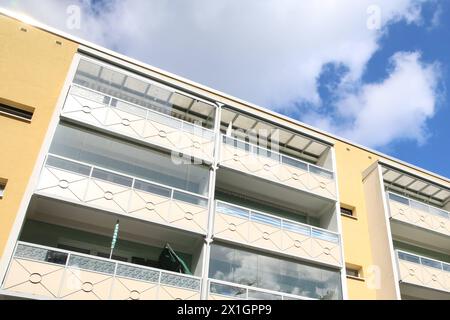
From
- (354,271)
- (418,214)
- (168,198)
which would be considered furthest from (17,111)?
(418,214)

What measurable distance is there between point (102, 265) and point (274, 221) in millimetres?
7428

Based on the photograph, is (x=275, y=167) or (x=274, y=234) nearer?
(x=274, y=234)

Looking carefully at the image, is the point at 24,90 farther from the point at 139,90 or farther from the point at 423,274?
the point at 423,274

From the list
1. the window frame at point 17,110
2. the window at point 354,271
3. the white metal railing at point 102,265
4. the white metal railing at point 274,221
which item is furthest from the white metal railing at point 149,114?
→ the window at point 354,271

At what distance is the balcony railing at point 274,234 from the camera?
1689 centimetres

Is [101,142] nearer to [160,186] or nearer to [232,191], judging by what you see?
[160,186]

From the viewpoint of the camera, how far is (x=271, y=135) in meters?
21.6

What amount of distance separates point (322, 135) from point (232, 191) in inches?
259

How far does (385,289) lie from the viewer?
19.3m

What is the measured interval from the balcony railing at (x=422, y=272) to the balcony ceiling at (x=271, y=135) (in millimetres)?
6490

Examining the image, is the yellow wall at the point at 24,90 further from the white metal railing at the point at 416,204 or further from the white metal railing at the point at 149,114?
the white metal railing at the point at 416,204

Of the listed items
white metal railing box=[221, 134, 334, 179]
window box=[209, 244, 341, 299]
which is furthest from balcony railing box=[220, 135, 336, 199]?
window box=[209, 244, 341, 299]

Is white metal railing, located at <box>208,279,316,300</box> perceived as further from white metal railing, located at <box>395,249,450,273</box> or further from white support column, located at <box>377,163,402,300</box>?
white metal railing, located at <box>395,249,450,273</box>

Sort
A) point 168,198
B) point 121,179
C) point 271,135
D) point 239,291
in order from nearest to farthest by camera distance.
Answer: point 239,291 < point 121,179 < point 168,198 < point 271,135
